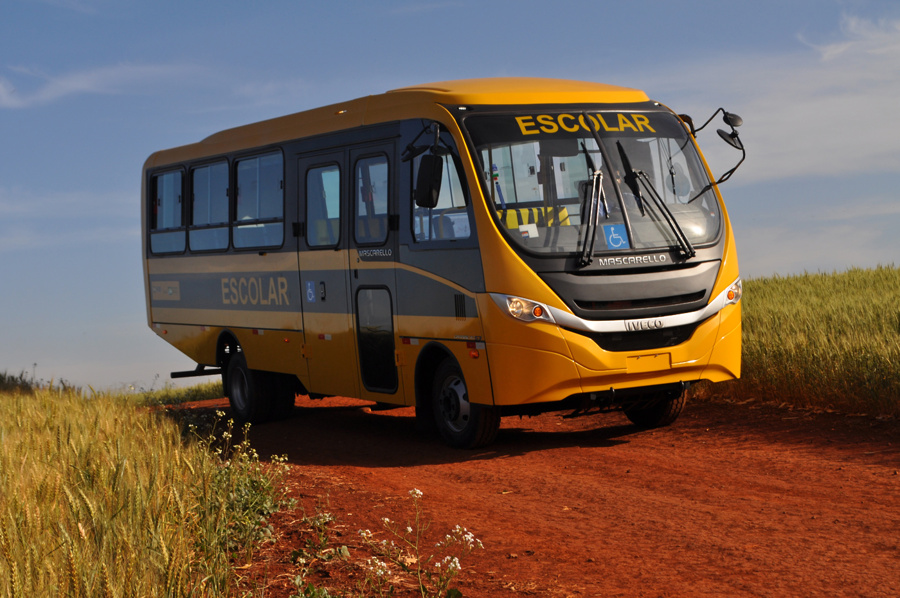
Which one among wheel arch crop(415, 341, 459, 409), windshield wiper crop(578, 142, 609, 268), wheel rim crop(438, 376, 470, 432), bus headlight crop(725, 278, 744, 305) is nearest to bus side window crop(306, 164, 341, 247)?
wheel arch crop(415, 341, 459, 409)

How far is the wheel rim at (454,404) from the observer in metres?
10.5

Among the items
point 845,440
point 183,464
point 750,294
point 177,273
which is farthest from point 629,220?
point 750,294

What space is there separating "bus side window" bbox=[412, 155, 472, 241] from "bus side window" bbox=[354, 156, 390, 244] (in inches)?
28.1

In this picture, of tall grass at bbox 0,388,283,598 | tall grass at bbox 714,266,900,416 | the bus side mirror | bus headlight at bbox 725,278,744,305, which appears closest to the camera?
tall grass at bbox 0,388,283,598

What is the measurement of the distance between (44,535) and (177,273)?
437 inches

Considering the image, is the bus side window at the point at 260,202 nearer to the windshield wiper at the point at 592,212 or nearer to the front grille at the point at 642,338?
the windshield wiper at the point at 592,212

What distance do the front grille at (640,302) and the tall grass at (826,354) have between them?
2.60 meters

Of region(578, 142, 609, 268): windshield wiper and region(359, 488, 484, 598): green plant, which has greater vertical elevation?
region(578, 142, 609, 268): windshield wiper

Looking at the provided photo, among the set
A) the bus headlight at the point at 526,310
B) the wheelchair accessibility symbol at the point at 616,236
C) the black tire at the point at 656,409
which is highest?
the wheelchair accessibility symbol at the point at 616,236

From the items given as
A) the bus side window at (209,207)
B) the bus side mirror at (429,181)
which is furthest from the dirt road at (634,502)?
the bus side window at (209,207)

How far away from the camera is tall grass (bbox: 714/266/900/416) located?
1144 centimetres

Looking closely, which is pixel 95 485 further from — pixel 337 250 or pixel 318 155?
pixel 318 155

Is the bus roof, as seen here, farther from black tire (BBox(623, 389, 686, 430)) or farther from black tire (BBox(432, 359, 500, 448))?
black tire (BBox(623, 389, 686, 430))

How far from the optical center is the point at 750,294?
1994 cm
